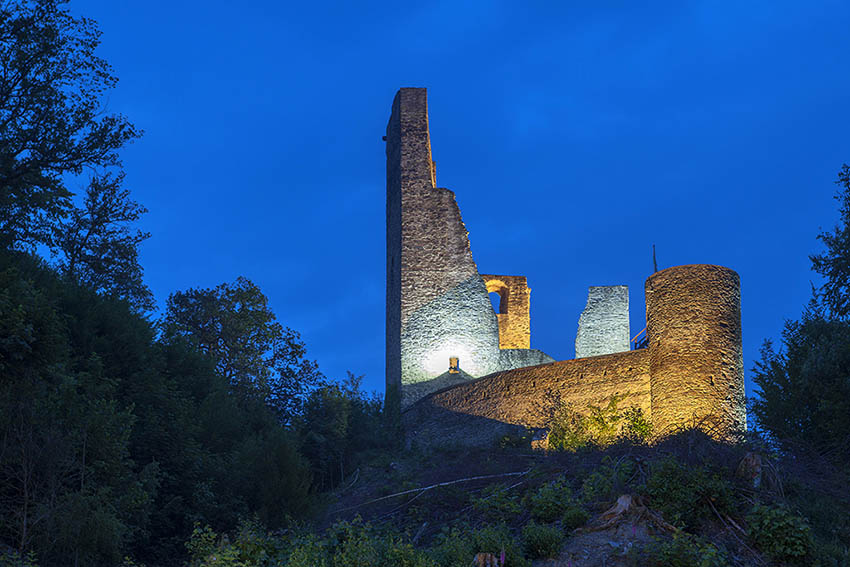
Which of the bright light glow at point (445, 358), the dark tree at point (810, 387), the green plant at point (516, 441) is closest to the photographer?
the dark tree at point (810, 387)

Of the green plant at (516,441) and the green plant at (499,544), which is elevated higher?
the green plant at (516,441)

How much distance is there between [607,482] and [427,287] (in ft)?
60.6

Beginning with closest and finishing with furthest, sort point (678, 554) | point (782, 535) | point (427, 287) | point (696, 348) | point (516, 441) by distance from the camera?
1. point (678, 554)
2. point (782, 535)
3. point (696, 348)
4. point (516, 441)
5. point (427, 287)

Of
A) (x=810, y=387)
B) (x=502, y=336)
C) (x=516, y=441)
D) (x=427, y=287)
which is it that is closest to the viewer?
(x=810, y=387)

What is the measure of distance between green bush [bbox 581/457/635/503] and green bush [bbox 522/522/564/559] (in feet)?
3.47

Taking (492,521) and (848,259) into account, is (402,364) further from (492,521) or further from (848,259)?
(492,521)

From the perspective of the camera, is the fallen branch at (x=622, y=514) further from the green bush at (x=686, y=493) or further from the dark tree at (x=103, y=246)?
the dark tree at (x=103, y=246)

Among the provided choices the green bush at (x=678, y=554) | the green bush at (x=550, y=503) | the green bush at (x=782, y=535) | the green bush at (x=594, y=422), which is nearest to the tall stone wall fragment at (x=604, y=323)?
the green bush at (x=594, y=422)

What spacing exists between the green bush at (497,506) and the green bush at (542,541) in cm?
95

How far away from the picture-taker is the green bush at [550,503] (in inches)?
438

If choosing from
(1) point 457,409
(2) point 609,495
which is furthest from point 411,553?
(1) point 457,409

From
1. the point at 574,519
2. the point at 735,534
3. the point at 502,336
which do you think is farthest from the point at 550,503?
the point at 502,336

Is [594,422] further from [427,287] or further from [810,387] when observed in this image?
[427,287]

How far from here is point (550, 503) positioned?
11.2m
